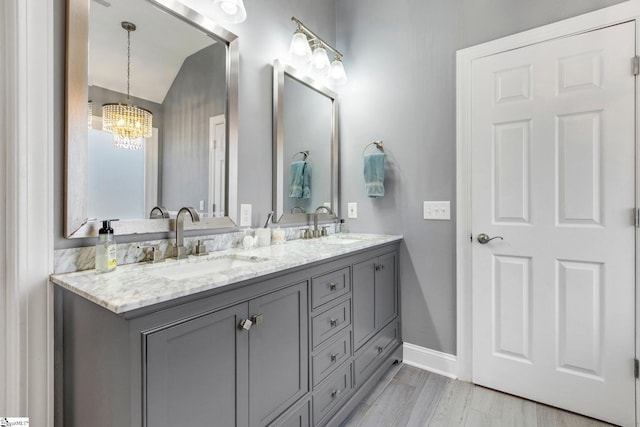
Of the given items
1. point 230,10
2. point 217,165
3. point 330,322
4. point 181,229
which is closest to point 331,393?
point 330,322

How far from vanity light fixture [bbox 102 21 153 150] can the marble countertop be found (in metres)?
0.53

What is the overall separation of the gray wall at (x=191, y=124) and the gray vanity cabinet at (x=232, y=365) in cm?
72

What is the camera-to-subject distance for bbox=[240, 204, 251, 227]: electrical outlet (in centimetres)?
181

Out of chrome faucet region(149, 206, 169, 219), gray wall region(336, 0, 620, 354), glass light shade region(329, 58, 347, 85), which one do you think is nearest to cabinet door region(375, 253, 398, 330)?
gray wall region(336, 0, 620, 354)

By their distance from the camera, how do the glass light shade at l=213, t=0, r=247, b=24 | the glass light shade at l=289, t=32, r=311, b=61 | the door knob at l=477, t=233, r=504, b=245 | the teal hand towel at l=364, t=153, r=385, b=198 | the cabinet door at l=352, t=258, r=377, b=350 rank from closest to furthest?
the glass light shade at l=213, t=0, r=247, b=24
the cabinet door at l=352, t=258, r=377, b=350
the door knob at l=477, t=233, r=504, b=245
the glass light shade at l=289, t=32, r=311, b=61
the teal hand towel at l=364, t=153, r=385, b=198

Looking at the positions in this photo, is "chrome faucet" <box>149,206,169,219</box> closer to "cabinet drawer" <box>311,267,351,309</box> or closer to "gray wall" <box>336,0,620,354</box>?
"cabinet drawer" <box>311,267,351,309</box>

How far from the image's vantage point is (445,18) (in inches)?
84.5

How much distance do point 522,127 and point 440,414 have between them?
67.3 inches

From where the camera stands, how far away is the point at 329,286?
5.13ft

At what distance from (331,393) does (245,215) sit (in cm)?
106

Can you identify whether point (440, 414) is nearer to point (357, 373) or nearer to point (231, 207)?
point (357, 373)

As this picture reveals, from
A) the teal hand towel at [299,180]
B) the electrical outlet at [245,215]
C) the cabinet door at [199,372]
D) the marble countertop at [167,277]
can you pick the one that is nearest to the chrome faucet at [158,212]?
the marble countertop at [167,277]

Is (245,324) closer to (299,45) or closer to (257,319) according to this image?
(257,319)

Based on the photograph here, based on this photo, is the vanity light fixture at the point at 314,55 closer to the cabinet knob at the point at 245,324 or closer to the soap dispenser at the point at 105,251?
the soap dispenser at the point at 105,251
